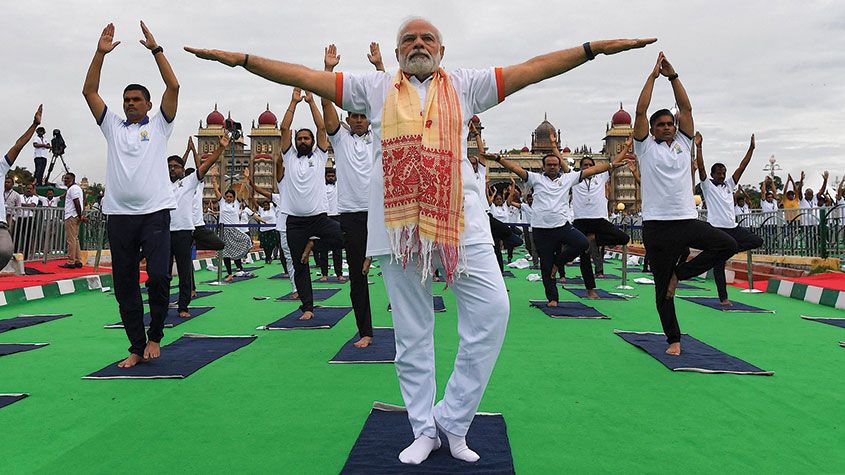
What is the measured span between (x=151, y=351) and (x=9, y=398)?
44.5 inches

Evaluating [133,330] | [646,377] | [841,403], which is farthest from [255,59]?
[841,403]

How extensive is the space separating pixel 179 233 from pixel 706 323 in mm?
6082

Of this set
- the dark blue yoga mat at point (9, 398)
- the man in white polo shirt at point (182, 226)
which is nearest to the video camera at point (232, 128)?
the man in white polo shirt at point (182, 226)

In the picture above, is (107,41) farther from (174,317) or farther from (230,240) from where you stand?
(230,240)

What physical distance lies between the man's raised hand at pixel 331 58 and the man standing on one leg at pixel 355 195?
1.34 metres

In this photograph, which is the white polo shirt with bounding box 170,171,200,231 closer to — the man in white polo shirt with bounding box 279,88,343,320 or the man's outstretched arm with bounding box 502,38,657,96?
the man in white polo shirt with bounding box 279,88,343,320

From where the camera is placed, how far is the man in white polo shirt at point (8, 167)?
17.1 ft

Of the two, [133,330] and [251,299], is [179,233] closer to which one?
[251,299]

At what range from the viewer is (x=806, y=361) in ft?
14.9

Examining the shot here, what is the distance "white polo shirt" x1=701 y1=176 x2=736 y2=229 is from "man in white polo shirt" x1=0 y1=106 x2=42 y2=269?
25.8 feet

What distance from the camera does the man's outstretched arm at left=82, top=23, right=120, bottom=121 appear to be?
443 cm

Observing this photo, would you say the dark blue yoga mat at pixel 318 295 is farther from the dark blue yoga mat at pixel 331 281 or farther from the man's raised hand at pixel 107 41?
the man's raised hand at pixel 107 41

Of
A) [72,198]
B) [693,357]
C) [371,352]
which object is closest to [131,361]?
[371,352]

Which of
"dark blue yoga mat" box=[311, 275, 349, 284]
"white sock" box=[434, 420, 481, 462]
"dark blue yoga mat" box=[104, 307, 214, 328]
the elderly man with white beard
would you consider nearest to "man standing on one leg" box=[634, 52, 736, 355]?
the elderly man with white beard
